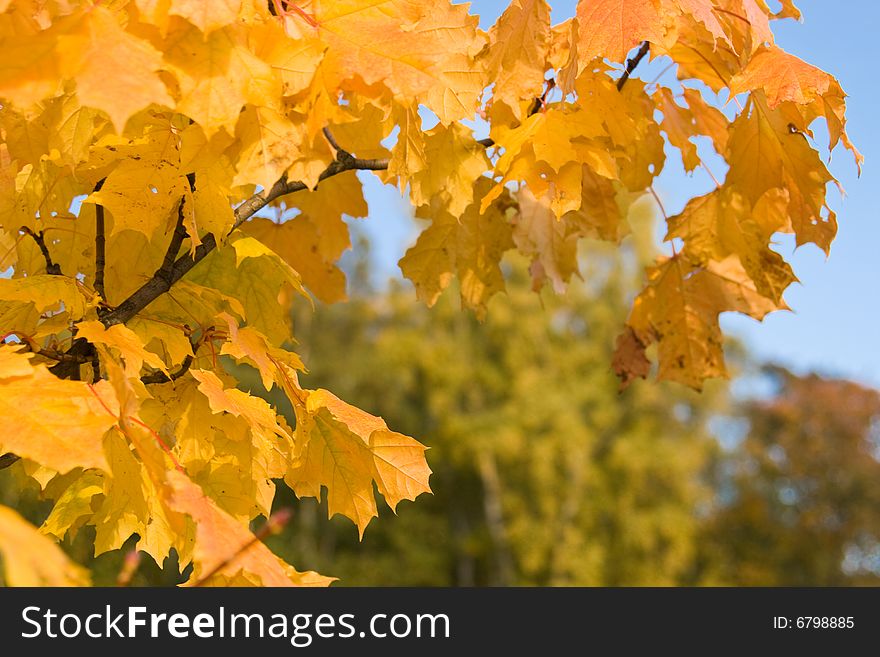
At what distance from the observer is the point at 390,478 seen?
1119 millimetres

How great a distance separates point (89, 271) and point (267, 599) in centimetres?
71

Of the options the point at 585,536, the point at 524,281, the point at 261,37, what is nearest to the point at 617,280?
the point at 524,281

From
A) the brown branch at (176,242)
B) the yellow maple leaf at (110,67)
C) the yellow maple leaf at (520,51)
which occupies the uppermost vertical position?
the yellow maple leaf at (520,51)

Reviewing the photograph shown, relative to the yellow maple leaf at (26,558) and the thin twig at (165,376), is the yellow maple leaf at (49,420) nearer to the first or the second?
the yellow maple leaf at (26,558)

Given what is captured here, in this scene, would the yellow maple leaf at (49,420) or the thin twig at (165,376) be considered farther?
the thin twig at (165,376)

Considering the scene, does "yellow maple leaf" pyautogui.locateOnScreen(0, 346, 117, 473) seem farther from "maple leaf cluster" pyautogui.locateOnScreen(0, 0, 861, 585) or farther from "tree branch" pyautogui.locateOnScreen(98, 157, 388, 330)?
"tree branch" pyautogui.locateOnScreen(98, 157, 388, 330)

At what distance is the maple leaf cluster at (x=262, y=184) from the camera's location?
2.72 feet

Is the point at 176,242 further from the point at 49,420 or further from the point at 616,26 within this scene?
the point at 616,26

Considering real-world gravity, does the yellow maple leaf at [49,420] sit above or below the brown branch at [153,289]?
below

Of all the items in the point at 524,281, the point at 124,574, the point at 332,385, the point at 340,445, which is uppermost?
the point at 524,281

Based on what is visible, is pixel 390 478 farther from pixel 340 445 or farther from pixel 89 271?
pixel 89 271

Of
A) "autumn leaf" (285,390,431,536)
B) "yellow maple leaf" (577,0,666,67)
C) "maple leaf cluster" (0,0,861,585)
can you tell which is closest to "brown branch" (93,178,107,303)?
"maple leaf cluster" (0,0,861,585)

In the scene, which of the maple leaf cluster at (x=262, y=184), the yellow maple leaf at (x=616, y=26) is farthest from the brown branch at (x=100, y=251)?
the yellow maple leaf at (x=616, y=26)

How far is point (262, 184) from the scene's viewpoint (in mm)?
951
